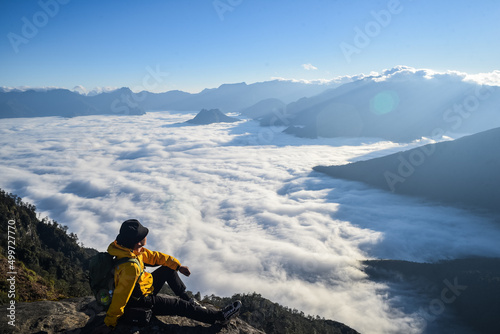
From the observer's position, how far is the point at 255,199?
9788 centimetres

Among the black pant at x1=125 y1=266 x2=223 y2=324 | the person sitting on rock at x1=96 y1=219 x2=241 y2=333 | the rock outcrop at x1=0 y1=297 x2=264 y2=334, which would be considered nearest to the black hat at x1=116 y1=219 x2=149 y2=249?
the person sitting on rock at x1=96 y1=219 x2=241 y2=333

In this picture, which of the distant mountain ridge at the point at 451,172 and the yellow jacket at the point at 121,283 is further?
the distant mountain ridge at the point at 451,172

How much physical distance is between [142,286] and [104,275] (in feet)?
3.06

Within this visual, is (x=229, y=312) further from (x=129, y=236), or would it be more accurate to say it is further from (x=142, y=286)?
(x=129, y=236)

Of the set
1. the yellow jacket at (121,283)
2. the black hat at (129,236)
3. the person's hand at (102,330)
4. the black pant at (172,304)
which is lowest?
the black pant at (172,304)

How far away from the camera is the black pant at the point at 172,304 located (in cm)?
613

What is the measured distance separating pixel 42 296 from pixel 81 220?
82.0m

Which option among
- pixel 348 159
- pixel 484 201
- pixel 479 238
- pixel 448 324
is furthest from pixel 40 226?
pixel 348 159

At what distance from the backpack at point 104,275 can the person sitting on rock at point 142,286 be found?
0.13 m

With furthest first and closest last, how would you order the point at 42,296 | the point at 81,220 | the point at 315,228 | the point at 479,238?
the point at 81,220, the point at 315,228, the point at 479,238, the point at 42,296

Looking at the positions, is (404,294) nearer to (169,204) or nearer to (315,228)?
(315,228)

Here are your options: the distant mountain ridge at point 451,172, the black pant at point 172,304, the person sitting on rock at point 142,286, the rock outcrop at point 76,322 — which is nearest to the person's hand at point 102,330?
the person sitting on rock at point 142,286

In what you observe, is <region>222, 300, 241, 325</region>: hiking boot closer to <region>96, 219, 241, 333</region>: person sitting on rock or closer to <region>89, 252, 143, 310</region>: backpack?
<region>96, 219, 241, 333</region>: person sitting on rock

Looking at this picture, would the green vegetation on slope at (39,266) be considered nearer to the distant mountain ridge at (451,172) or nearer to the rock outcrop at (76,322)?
the rock outcrop at (76,322)
